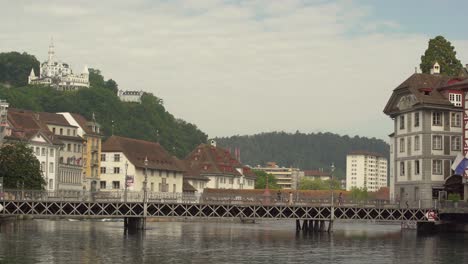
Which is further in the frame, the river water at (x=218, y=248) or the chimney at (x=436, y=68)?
the chimney at (x=436, y=68)

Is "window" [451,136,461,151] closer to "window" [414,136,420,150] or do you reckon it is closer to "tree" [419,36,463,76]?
"window" [414,136,420,150]

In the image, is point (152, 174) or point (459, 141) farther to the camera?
point (152, 174)

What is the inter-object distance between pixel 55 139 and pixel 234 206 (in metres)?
69.1

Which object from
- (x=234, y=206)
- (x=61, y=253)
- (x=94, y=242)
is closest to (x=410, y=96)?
(x=234, y=206)

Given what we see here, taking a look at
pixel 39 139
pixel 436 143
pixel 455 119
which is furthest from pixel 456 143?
pixel 39 139

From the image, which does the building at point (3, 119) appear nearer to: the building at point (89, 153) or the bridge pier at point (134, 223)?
the building at point (89, 153)

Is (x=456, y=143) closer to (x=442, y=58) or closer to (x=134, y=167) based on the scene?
(x=442, y=58)

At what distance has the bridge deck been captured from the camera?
10119 centimetres

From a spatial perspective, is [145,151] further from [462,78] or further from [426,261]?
[426,261]

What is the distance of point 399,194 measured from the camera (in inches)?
5044

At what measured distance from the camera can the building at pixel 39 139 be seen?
157 m

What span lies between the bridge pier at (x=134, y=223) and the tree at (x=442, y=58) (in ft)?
163

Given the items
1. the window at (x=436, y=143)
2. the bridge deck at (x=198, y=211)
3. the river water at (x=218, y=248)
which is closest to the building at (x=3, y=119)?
the river water at (x=218, y=248)

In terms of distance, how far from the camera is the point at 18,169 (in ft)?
393
